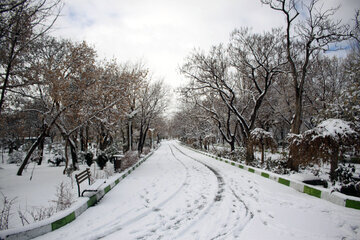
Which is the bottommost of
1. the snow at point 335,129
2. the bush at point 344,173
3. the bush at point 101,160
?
the bush at point 101,160

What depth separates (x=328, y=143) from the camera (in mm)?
6516

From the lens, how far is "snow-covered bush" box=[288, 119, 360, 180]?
631 centimetres

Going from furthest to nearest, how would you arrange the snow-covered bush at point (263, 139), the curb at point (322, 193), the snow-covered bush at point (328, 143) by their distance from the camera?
the snow-covered bush at point (263, 139)
the snow-covered bush at point (328, 143)
the curb at point (322, 193)

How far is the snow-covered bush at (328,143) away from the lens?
20.7 feet

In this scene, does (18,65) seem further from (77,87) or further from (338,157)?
(338,157)

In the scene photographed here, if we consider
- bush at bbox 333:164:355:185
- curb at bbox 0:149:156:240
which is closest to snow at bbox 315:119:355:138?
bush at bbox 333:164:355:185

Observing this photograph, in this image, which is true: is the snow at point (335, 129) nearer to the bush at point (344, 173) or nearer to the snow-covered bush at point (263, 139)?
the bush at point (344, 173)

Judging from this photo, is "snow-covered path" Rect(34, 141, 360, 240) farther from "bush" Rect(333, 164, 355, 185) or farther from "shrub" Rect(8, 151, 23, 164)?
"shrub" Rect(8, 151, 23, 164)

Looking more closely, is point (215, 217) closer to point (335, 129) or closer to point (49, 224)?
point (49, 224)

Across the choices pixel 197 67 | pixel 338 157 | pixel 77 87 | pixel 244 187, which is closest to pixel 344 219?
pixel 244 187

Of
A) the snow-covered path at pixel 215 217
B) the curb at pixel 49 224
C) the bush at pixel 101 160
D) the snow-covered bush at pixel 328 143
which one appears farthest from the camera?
the bush at pixel 101 160

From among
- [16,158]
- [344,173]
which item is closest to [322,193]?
[344,173]

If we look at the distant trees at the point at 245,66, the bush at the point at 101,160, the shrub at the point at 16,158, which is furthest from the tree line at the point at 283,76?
the shrub at the point at 16,158

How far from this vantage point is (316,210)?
14.8 ft
